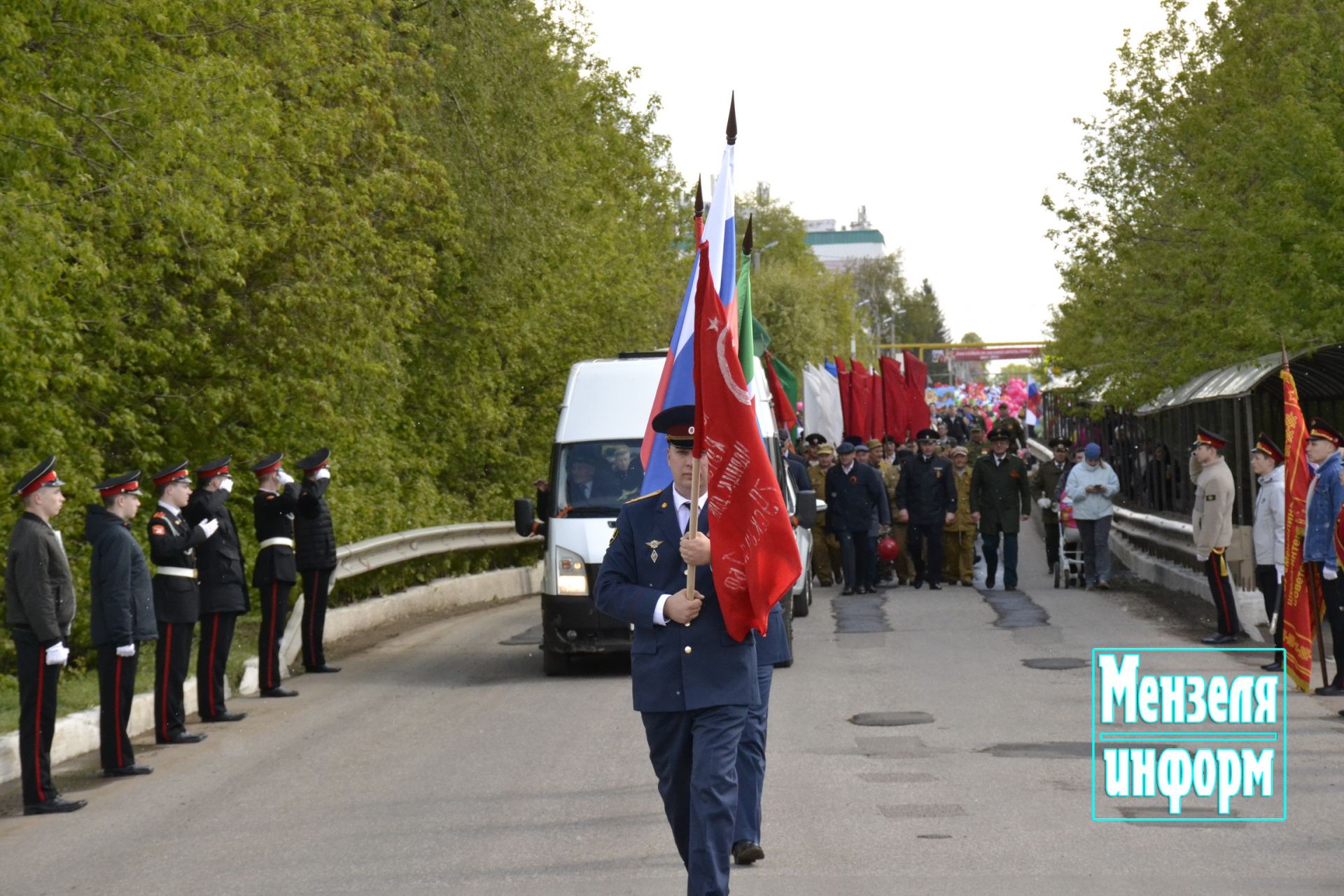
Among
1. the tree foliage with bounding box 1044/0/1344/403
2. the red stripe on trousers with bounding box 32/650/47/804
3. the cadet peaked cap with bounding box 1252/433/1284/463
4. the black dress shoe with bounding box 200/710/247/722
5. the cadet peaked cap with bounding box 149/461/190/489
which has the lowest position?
the black dress shoe with bounding box 200/710/247/722

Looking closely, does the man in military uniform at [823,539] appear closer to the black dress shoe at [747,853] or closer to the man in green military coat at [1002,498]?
the man in green military coat at [1002,498]

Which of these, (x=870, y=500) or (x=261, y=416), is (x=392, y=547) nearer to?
(x=261, y=416)

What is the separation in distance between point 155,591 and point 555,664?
3951 millimetres

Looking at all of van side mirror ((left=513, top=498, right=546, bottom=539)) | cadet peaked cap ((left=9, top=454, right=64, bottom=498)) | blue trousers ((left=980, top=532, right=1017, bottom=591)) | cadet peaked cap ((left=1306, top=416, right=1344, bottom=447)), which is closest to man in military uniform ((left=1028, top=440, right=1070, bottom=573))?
blue trousers ((left=980, top=532, right=1017, bottom=591))

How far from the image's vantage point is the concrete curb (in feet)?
37.1

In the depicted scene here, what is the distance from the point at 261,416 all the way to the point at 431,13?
28.8 ft

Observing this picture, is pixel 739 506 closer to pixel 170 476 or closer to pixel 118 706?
pixel 118 706

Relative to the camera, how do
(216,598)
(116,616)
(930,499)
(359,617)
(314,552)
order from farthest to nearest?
1. (930,499)
2. (359,617)
3. (314,552)
4. (216,598)
5. (116,616)

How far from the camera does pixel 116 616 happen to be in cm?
1060

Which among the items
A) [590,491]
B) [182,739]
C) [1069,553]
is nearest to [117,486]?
[182,739]

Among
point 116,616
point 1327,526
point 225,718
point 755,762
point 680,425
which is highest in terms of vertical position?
point 680,425

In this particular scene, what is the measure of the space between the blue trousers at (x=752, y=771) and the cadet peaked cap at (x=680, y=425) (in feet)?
3.87

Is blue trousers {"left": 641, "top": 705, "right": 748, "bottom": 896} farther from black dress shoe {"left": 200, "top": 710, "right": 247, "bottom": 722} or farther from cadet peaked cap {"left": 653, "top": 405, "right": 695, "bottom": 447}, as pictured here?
black dress shoe {"left": 200, "top": 710, "right": 247, "bottom": 722}

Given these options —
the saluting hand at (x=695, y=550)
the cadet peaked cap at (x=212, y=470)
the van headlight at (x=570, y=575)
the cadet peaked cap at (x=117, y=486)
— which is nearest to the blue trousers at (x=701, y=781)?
the saluting hand at (x=695, y=550)
